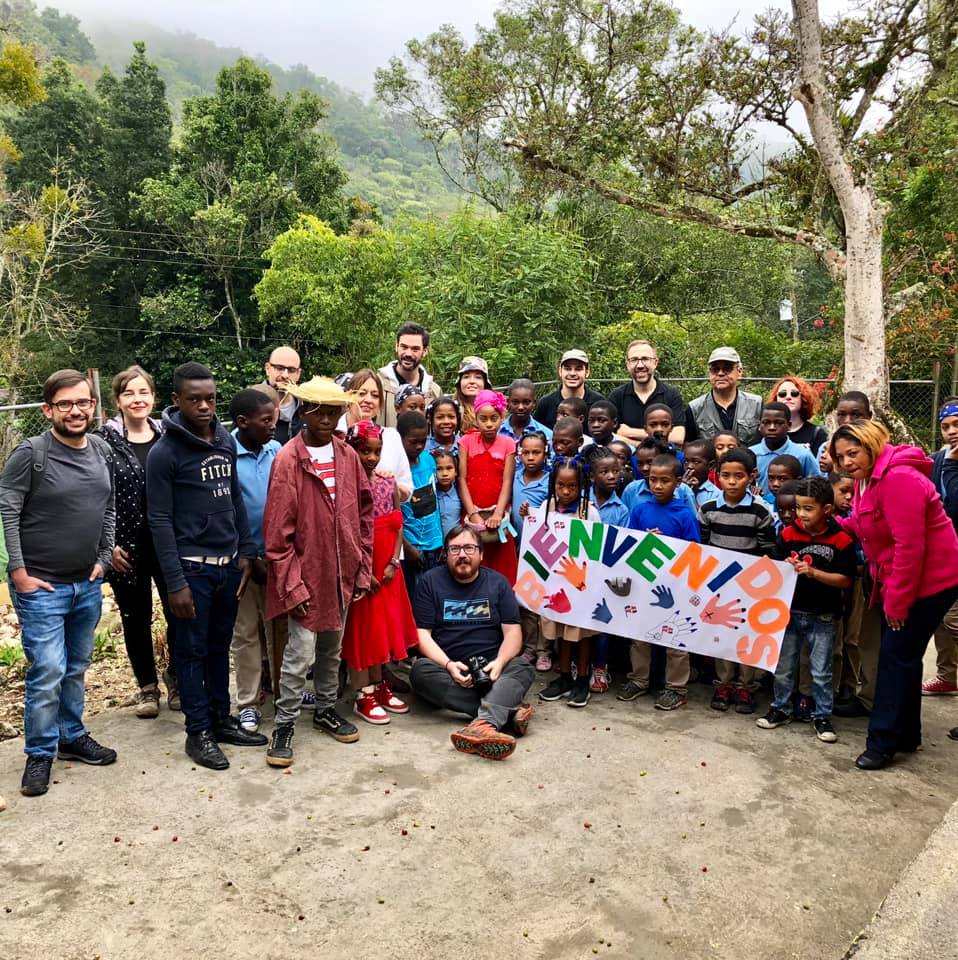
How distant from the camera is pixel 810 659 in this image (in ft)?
15.7

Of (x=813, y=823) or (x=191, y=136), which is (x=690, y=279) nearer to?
(x=191, y=136)

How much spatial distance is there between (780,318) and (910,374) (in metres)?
14.1

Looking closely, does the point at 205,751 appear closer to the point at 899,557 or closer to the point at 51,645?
the point at 51,645

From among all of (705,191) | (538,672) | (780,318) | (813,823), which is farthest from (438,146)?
(813,823)

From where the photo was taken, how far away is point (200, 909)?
318cm

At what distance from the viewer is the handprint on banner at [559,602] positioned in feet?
17.5

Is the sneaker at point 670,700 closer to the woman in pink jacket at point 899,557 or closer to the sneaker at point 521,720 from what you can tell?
the sneaker at point 521,720

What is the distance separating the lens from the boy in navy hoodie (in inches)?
164

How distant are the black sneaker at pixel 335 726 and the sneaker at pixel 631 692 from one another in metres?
1.61

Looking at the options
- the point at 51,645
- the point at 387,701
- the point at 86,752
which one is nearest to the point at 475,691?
the point at 387,701

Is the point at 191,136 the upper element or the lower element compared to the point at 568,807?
upper

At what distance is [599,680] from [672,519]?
1.10 m

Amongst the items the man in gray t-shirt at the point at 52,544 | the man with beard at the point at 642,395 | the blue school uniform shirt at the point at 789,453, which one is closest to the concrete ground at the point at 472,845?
the man in gray t-shirt at the point at 52,544

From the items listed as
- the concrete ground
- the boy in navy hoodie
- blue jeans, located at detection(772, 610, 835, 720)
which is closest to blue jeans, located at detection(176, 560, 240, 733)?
the boy in navy hoodie
